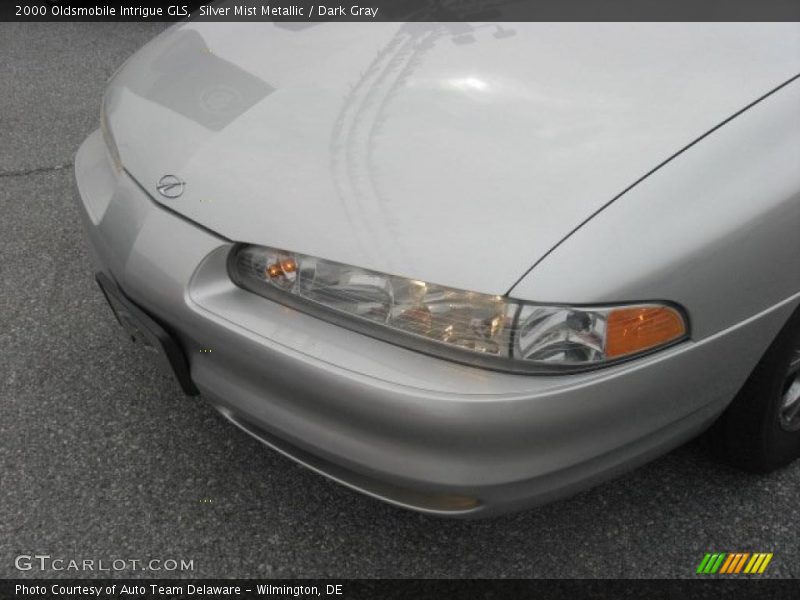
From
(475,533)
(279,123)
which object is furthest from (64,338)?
(475,533)

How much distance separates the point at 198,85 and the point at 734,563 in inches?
67.4

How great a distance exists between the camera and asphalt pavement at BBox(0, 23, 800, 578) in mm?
1979

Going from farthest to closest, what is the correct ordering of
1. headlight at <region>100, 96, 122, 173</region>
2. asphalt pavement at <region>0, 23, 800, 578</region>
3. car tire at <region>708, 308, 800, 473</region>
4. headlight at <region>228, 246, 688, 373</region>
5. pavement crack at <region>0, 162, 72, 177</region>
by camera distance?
pavement crack at <region>0, 162, 72, 177</region>
headlight at <region>100, 96, 122, 173</region>
asphalt pavement at <region>0, 23, 800, 578</region>
car tire at <region>708, 308, 800, 473</region>
headlight at <region>228, 246, 688, 373</region>

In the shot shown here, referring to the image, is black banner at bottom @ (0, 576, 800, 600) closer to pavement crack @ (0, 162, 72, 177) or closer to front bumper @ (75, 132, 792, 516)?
front bumper @ (75, 132, 792, 516)

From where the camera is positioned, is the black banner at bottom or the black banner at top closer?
the black banner at bottom

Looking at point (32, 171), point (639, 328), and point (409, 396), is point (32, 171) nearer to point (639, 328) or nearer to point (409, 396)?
point (409, 396)

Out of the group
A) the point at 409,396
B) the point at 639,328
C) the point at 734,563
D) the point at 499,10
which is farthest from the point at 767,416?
the point at 499,10

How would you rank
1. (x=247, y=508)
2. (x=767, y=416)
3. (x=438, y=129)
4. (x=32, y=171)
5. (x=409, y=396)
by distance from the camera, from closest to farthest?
(x=409, y=396), (x=438, y=129), (x=767, y=416), (x=247, y=508), (x=32, y=171)

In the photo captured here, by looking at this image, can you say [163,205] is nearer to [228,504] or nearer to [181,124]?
[181,124]

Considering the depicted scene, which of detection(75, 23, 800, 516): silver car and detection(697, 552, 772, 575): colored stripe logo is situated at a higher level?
detection(75, 23, 800, 516): silver car

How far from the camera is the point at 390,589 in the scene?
192 centimetres

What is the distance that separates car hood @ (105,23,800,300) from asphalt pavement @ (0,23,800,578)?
571mm

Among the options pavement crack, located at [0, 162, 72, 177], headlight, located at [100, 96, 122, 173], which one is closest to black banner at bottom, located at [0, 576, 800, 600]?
headlight, located at [100, 96, 122, 173]

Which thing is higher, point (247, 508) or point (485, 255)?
point (485, 255)
